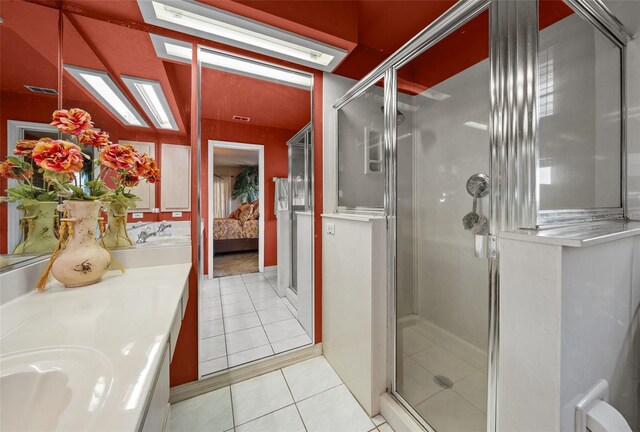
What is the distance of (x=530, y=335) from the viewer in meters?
0.73

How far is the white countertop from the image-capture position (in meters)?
0.43

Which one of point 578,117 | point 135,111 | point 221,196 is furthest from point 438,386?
point 135,111

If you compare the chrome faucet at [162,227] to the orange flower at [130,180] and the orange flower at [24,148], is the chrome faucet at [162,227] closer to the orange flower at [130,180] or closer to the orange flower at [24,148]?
the orange flower at [130,180]

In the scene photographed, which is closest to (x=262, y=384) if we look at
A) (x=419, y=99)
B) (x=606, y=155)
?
(x=419, y=99)

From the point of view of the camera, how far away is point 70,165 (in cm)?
94

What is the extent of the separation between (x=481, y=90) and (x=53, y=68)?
230 cm

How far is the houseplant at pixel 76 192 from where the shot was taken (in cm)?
93

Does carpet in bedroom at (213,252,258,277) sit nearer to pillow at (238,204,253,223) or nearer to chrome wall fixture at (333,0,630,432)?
pillow at (238,204,253,223)

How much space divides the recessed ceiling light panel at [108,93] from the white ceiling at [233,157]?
47cm

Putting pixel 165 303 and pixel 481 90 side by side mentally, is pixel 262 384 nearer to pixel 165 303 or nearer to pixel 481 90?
pixel 165 303

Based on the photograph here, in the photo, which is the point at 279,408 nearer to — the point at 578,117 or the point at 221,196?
the point at 221,196

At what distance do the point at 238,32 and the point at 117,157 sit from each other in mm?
1154

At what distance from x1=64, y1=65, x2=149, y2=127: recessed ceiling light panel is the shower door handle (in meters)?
2.01

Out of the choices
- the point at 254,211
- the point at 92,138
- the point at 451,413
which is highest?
the point at 92,138
